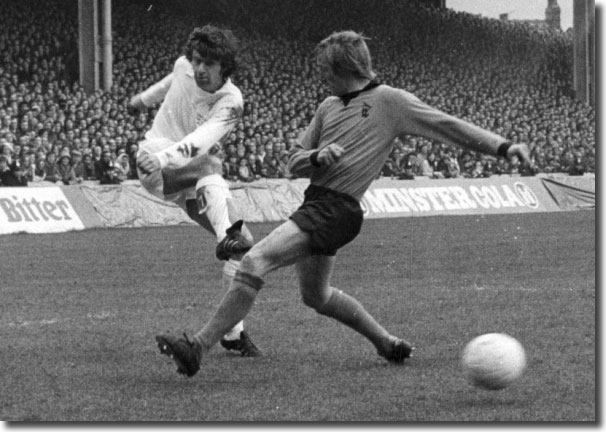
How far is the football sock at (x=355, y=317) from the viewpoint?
713 centimetres

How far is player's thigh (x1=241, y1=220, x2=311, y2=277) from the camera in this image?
21.3ft

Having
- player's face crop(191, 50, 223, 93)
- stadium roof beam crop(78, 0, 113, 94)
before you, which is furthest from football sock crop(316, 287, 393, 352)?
stadium roof beam crop(78, 0, 113, 94)

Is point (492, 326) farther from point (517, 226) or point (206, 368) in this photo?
point (517, 226)

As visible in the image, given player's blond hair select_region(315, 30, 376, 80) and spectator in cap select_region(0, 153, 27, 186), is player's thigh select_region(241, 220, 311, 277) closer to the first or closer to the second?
player's blond hair select_region(315, 30, 376, 80)

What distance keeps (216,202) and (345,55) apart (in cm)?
171

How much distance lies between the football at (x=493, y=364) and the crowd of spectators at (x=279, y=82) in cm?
1596

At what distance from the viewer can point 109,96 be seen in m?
29.1

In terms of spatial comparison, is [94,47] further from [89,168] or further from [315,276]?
[315,276]

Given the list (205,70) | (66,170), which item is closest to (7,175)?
(66,170)

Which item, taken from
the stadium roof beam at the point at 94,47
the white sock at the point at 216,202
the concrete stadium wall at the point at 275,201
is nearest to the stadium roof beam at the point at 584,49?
the concrete stadium wall at the point at 275,201

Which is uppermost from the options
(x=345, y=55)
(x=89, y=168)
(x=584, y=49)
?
(x=345, y=55)

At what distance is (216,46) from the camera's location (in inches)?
297

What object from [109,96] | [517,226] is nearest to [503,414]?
[517,226]

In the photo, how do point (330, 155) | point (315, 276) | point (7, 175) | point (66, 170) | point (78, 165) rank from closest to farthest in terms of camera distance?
point (330, 155) < point (315, 276) < point (7, 175) < point (66, 170) < point (78, 165)
